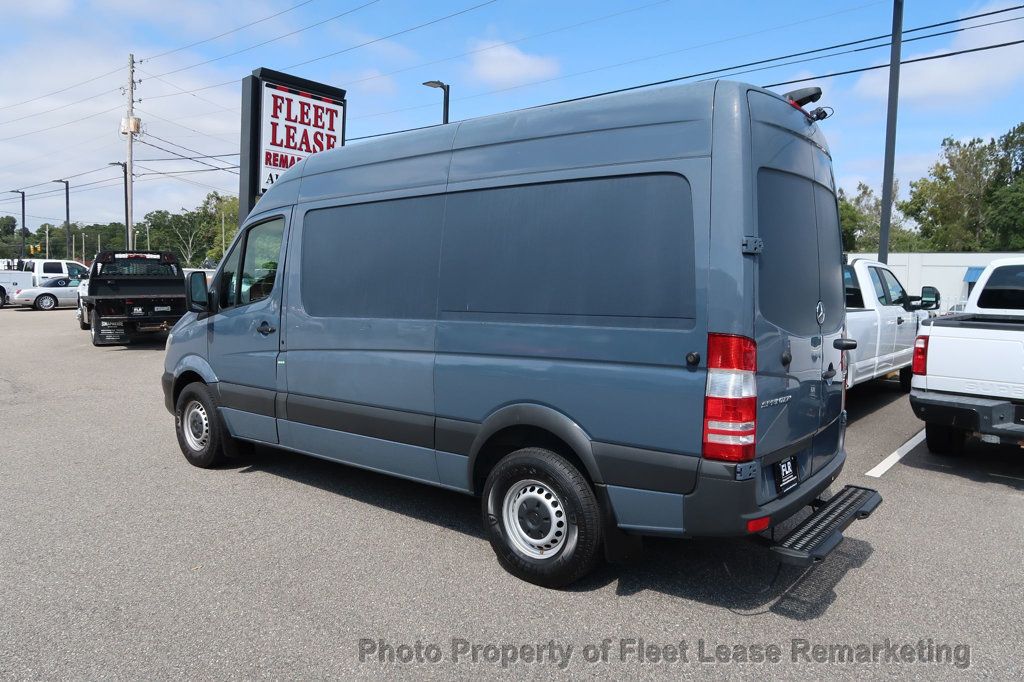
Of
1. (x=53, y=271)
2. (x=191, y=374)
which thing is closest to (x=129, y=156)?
(x=53, y=271)

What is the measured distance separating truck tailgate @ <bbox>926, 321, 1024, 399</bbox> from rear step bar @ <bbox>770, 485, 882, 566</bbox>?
94.4 inches

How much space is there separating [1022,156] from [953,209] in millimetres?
5273

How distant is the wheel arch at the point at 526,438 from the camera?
3865 millimetres

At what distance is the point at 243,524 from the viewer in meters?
5.09

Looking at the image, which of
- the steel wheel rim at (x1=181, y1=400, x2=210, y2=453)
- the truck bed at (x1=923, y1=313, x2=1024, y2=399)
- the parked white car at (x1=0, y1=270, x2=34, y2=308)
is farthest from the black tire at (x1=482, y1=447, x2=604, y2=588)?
the parked white car at (x1=0, y1=270, x2=34, y2=308)

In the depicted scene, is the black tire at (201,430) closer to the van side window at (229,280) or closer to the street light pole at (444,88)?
the van side window at (229,280)

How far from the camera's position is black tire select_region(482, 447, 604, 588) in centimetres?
389

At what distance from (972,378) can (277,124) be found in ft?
34.8

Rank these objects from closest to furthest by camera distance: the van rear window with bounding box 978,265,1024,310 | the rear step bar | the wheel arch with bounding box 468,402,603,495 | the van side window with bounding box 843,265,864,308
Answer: the rear step bar, the wheel arch with bounding box 468,402,603,495, the van rear window with bounding box 978,265,1024,310, the van side window with bounding box 843,265,864,308

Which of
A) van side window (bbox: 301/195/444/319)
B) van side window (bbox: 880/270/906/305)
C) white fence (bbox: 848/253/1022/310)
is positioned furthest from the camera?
white fence (bbox: 848/253/1022/310)

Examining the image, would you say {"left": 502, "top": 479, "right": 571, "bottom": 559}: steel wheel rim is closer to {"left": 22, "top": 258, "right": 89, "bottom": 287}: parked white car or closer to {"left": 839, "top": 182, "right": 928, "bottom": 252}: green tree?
{"left": 22, "top": 258, "right": 89, "bottom": 287}: parked white car

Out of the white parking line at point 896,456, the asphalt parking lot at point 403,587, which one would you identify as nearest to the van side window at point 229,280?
the asphalt parking lot at point 403,587

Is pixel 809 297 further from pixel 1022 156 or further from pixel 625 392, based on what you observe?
pixel 1022 156

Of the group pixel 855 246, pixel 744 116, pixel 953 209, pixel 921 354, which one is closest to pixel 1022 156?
pixel 953 209
